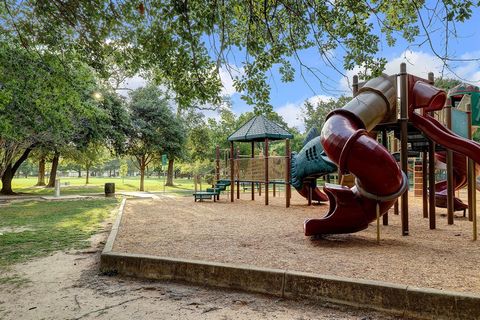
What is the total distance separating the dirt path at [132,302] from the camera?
12.6 ft

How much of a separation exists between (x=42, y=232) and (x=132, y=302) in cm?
604

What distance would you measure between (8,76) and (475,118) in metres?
11.7

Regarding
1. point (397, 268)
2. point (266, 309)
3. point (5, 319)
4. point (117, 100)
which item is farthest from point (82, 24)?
point (117, 100)

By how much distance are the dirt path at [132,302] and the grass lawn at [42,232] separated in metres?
1.61

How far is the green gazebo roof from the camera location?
17141 millimetres

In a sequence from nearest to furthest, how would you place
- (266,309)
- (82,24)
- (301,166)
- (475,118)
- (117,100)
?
(266,309) < (82,24) < (475,118) < (301,166) < (117,100)

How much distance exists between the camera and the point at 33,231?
359 inches

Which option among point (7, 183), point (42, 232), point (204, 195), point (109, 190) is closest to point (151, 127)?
point (109, 190)

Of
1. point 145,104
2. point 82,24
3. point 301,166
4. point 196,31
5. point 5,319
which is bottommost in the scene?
point 5,319

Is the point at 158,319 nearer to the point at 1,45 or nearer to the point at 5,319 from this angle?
the point at 5,319

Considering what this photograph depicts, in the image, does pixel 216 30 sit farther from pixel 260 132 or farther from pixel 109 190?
pixel 109 190

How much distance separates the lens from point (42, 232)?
898 centimetres

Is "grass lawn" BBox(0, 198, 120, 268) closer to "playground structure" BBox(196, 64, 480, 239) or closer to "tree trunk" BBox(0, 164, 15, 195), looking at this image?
"playground structure" BBox(196, 64, 480, 239)

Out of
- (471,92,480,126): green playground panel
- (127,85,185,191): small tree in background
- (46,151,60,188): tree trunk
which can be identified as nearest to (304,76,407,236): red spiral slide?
(471,92,480,126): green playground panel
